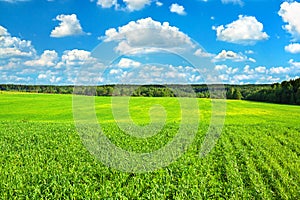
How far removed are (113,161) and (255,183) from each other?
511 centimetres

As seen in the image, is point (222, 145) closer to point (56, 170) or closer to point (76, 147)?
point (76, 147)

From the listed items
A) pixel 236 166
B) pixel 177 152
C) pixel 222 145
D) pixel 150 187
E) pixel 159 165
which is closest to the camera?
pixel 150 187

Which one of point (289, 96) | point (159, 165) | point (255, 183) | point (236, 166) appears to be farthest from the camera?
point (289, 96)

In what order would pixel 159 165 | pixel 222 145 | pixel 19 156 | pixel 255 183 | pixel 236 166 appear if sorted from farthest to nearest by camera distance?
pixel 222 145 < pixel 19 156 < pixel 236 166 < pixel 159 165 < pixel 255 183

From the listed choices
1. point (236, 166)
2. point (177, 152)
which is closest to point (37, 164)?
point (177, 152)

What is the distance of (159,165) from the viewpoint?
1232cm

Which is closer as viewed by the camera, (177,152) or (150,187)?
(150,187)

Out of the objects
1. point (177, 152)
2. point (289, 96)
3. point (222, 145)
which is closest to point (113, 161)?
point (177, 152)

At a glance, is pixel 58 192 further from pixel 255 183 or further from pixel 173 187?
pixel 255 183

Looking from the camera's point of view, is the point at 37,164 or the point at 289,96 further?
the point at 289,96

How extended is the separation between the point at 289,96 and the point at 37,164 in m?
73.0

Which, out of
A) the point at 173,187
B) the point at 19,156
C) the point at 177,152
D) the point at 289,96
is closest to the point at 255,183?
the point at 173,187

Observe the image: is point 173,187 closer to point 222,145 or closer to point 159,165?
point 159,165

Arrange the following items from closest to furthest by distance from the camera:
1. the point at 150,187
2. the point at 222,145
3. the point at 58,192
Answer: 1. the point at 58,192
2. the point at 150,187
3. the point at 222,145
